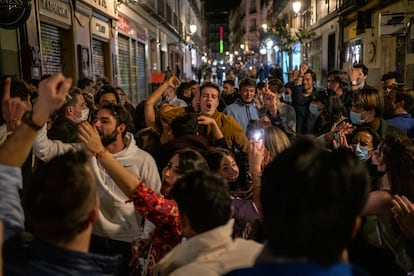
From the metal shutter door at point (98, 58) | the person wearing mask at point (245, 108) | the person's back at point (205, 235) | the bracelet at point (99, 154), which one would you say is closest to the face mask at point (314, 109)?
the person wearing mask at point (245, 108)

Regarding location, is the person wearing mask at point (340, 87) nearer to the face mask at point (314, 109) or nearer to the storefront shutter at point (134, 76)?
the face mask at point (314, 109)

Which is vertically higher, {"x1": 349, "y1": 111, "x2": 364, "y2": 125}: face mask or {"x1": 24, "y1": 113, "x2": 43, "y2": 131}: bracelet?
{"x1": 24, "y1": 113, "x2": 43, "y2": 131}: bracelet

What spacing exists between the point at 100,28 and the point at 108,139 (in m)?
10.7

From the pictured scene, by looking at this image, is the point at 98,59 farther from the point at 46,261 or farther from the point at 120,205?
the point at 46,261

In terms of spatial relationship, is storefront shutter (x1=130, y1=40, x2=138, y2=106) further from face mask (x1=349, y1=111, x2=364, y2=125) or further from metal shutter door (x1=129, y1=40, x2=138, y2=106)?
face mask (x1=349, y1=111, x2=364, y2=125)

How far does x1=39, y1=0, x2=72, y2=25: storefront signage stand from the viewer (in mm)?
9214

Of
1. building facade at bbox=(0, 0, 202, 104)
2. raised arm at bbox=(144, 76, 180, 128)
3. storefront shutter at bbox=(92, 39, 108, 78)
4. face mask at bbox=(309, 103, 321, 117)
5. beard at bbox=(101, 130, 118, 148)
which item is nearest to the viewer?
beard at bbox=(101, 130, 118, 148)

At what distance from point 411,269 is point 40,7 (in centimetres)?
836

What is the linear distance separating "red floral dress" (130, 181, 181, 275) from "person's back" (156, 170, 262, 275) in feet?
1.28

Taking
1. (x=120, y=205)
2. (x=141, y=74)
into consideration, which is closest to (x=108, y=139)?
(x=120, y=205)

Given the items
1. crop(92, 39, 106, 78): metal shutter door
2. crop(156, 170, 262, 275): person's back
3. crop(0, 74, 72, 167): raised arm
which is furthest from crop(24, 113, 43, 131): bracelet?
crop(92, 39, 106, 78): metal shutter door

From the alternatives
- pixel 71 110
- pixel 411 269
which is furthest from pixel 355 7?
pixel 411 269

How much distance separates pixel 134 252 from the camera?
310cm

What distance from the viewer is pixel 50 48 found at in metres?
10.1
